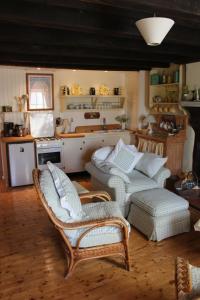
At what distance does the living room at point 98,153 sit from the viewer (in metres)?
2.33

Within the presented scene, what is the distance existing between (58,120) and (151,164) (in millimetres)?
2686

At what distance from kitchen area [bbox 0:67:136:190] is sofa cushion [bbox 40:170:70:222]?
8.34 ft

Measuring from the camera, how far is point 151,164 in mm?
3854

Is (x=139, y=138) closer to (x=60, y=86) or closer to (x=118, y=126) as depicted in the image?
(x=118, y=126)

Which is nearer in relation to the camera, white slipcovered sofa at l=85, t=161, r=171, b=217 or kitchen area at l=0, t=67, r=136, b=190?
white slipcovered sofa at l=85, t=161, r=171, b=217

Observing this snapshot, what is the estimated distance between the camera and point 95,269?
104 inches

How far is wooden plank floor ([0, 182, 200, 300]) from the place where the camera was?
231 cm

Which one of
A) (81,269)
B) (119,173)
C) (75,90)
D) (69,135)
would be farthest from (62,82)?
(81,269)

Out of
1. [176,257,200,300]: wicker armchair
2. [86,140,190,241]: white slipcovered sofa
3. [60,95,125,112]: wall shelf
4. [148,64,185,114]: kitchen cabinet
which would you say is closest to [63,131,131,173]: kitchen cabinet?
[60,95,125,112]: wall shelf

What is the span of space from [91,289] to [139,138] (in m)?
3.75

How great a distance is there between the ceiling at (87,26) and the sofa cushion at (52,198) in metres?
1.41

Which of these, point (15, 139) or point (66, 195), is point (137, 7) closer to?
point (66, 195)

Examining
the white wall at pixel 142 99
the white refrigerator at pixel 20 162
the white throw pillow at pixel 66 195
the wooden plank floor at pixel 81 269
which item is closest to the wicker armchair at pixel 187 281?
the wooden plank floor at pixel 81 269

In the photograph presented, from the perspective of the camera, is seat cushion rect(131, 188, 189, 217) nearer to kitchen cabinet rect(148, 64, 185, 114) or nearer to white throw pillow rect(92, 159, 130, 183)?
white throw pillow rect(92, 159, 130, 183)
